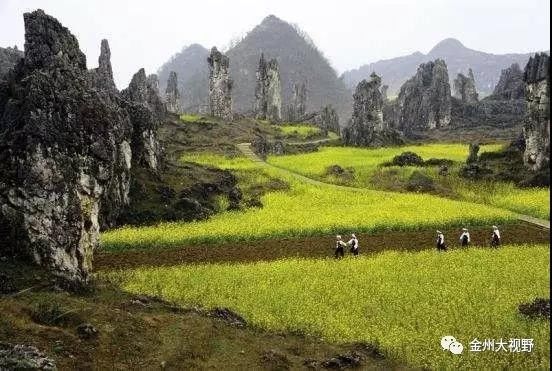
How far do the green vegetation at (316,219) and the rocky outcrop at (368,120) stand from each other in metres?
39.7

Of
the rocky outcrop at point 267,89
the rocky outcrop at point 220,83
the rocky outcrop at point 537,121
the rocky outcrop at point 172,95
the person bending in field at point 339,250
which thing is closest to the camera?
the person bending in field at point 339,250

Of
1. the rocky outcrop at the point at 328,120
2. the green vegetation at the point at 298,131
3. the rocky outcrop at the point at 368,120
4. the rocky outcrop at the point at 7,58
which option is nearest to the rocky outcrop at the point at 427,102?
the rocky outcrop at the point at 328,120

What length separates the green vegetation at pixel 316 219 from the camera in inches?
1329

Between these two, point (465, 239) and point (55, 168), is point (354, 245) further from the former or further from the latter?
point (55, 168)

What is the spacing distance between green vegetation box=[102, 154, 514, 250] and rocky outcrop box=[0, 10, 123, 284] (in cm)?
1059

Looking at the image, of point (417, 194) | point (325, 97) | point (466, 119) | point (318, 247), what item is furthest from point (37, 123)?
point (325, 97)

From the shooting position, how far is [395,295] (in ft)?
70.3

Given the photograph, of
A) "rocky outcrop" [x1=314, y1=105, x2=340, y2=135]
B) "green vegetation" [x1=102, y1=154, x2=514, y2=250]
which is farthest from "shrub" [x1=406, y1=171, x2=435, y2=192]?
"rocky outcrop" [x1=314, y1=105, x2=340, y2=135]

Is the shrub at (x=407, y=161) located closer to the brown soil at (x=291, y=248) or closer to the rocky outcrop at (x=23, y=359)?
the brown soil at (x=291, y=248)

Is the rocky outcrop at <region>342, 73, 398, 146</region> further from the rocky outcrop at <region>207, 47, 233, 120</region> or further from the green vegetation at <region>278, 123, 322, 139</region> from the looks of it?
the rocky outcrop at <region>207, 47, 233, 120</region>

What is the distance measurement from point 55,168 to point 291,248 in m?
15.2

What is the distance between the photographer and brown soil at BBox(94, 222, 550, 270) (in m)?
29.3

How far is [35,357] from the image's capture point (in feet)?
42.8

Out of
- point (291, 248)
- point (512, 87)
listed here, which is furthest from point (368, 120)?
point (291, 248)
